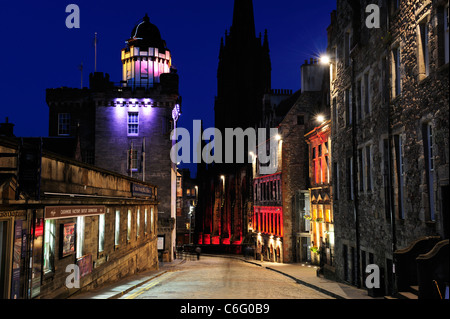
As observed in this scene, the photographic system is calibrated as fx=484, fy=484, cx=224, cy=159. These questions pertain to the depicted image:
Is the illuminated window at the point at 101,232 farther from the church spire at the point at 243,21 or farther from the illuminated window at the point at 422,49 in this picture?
the church spire at the point at 243,21

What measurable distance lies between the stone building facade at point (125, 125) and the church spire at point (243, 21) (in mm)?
47355

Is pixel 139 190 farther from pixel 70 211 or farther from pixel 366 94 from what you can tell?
pixel 366 94

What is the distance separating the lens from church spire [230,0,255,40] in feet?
310

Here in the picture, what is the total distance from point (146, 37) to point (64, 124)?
1459 cm

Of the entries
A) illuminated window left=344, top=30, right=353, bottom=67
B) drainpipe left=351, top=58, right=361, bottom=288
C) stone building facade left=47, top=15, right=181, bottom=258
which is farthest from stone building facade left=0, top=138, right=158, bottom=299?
stone building facade left=47, top=15, right=181, bottom=258

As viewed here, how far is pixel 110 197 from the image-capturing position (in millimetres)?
22250

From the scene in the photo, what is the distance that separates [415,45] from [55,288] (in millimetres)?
13379

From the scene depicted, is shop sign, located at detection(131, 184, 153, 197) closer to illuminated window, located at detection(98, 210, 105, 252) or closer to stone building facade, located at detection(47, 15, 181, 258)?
illuminated window, located at detection(98, 210, 105, 252)

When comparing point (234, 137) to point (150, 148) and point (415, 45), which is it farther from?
point (415, 45)

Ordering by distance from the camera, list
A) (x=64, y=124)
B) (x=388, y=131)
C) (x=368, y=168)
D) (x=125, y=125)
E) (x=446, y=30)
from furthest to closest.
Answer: (x=64, y=124) < (x=125, y=125) < (x=368, y=168) < (x=388, y=131) < (x=446, y=30)

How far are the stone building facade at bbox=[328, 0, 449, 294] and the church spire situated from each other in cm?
7036

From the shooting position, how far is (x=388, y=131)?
17250mm

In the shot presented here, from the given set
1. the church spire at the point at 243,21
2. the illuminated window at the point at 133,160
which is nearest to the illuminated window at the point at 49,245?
the illuminated window at the point at 133,160

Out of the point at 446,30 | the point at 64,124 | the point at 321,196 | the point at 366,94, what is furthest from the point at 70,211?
the point at 64,124
